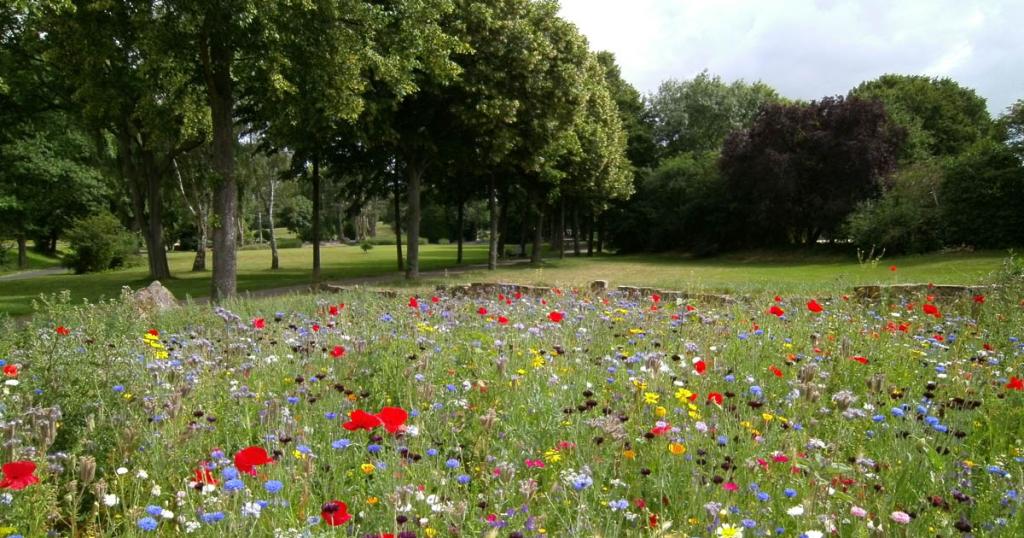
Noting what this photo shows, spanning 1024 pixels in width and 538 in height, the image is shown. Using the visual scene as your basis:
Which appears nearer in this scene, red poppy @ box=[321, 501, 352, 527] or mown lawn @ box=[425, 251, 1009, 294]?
red poppy @ box=[321, 501, 352, 527]

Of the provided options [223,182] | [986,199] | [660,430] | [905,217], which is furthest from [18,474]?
[905,217]

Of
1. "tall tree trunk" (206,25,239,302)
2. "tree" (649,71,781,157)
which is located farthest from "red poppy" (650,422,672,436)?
"tree" (649,71,781,157)

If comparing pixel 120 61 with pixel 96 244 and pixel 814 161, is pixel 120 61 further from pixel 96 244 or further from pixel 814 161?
pixel 814 161

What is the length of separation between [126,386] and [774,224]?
3929 cm

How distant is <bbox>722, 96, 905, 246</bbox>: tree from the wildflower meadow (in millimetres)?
32444

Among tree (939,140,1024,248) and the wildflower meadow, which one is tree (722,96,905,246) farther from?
the wildflower meadow

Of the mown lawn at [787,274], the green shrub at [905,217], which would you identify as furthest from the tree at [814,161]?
the mown lawn at [787,274]

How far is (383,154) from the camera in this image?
24750 millimetres

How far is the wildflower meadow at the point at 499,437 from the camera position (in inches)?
97.7

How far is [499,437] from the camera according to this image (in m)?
3.53

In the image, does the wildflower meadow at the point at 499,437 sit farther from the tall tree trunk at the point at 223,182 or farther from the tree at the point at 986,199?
the tree at the point at 986,199

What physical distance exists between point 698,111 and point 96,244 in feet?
145

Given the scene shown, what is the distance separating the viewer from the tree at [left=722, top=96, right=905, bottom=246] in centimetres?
3512

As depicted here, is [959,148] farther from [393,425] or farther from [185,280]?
[393,425]
